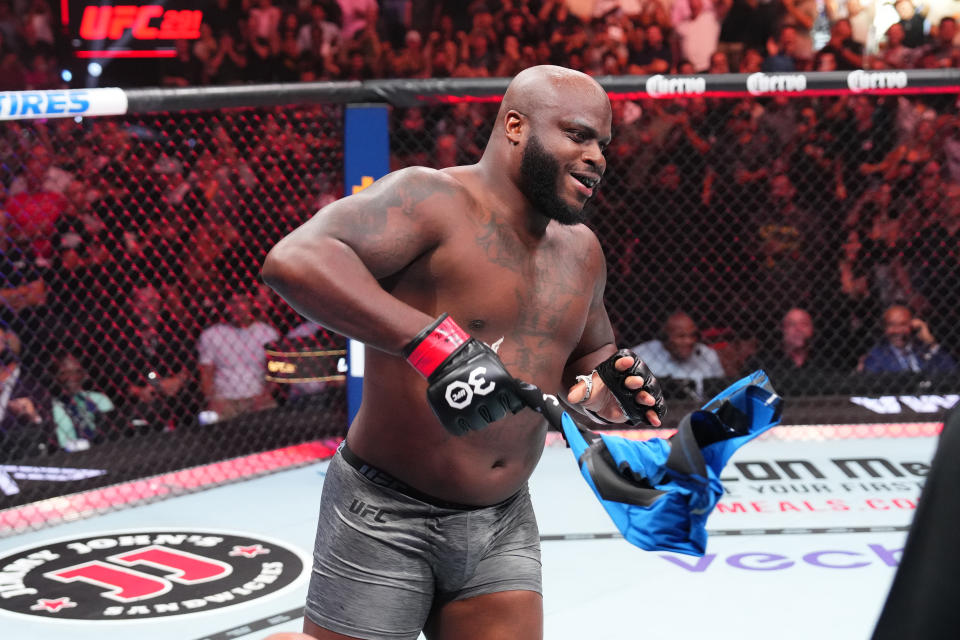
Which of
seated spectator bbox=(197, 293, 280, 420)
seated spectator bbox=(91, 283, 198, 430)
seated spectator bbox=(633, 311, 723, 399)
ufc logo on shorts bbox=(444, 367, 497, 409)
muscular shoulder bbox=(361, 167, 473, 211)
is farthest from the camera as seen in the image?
seated spectator bbox=(633, 311, 723, 399)

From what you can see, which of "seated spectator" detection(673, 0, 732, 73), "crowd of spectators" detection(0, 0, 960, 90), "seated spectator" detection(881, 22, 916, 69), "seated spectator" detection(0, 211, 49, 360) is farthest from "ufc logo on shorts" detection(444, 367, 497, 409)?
"seated spectator" detection(881, 22, 916, 69)

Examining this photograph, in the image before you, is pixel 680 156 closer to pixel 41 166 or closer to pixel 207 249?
pixel 207 249

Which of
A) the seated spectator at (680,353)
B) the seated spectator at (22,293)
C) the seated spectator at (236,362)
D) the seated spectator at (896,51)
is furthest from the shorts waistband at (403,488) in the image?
the seated spectator at (896,51)

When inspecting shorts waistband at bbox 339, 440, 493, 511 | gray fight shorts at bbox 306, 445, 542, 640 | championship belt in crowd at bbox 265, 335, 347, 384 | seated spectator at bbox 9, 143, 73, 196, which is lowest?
championship belt in crowd at bbox 265, 335, 347, 384

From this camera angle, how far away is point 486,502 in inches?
83.1

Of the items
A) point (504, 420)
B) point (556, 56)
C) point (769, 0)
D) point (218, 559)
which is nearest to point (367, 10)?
point (556, 56)

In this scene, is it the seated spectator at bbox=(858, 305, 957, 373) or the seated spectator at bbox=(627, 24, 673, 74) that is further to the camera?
the seated spectator at bbox=(627, 24, 673, 74)

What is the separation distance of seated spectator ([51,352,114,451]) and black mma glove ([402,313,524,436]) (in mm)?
3357

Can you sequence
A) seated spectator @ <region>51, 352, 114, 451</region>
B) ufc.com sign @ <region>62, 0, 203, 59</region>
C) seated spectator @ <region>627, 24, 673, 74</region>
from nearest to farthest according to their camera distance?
seated spectator @ <region>51, 352, 114, 451</region> < seated spectator @ <region>627, 24, 673, 74</region> < ufc.com sign @ <region>62, 0, 203, 59</region>

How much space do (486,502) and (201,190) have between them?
12.5ft

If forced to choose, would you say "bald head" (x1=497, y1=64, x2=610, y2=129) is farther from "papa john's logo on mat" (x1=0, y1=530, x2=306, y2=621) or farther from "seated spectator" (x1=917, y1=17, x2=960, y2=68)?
"seated spectator" (x1=917, y1=17, x2=960, y2=68)

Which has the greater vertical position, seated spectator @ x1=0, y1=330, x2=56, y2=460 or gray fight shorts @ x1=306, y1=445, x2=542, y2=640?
gray fight shorts @ x1=306, y1=445, x2=542, y2=640

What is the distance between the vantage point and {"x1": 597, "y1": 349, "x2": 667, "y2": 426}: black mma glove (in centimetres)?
211

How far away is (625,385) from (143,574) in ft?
7.25
